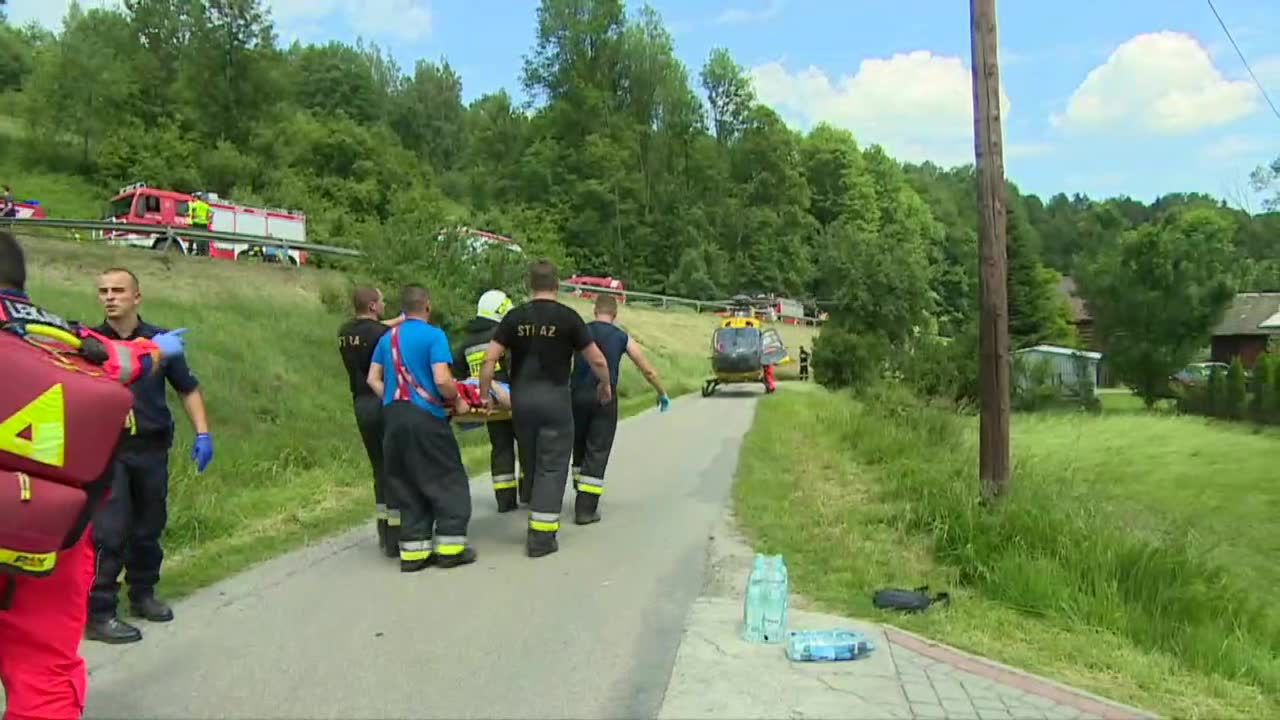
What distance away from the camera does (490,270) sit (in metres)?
19.9

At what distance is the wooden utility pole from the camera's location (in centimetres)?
834

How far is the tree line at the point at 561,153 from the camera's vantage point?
5362 centimetres

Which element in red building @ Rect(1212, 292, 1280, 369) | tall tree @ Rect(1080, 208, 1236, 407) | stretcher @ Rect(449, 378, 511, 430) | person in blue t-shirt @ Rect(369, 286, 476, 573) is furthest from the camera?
red building @ Rect(1212, 292, 1280, 369)

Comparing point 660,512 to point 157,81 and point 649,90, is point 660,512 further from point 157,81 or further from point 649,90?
point 649,90

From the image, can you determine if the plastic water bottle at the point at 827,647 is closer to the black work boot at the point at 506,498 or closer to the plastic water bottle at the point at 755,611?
the plastic water bottle at the point at 755,611

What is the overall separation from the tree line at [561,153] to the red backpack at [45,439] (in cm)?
3207

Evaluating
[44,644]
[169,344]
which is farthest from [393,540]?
[44,644]

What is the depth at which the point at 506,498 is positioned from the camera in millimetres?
8703

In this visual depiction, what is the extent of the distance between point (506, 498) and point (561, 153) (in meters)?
63.7

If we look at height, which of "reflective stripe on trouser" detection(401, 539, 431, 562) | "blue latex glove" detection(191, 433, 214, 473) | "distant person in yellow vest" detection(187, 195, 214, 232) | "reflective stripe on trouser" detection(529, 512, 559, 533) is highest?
"distant person in yellow vest" detection(187, 195, 214, 232)

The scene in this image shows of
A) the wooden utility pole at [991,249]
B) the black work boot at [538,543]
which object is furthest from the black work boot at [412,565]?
the wooden utility pole at [991,249]

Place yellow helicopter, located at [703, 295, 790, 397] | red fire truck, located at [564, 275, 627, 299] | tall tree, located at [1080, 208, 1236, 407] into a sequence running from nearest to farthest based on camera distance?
1. yellow helicopter, located at [703, 295, 790, 397]
2. red fire truck, located at [564, 275, 627, 299]
3. tall tree, located at [1080, 208, 1236, 407]

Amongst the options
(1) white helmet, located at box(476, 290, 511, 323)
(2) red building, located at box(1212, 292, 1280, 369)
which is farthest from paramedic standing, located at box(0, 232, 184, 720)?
(2) red building, located at box(1212, 292, 1280, 369)

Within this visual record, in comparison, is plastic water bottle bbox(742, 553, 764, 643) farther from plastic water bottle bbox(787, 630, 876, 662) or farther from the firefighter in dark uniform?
the firefighter in dark uniform
